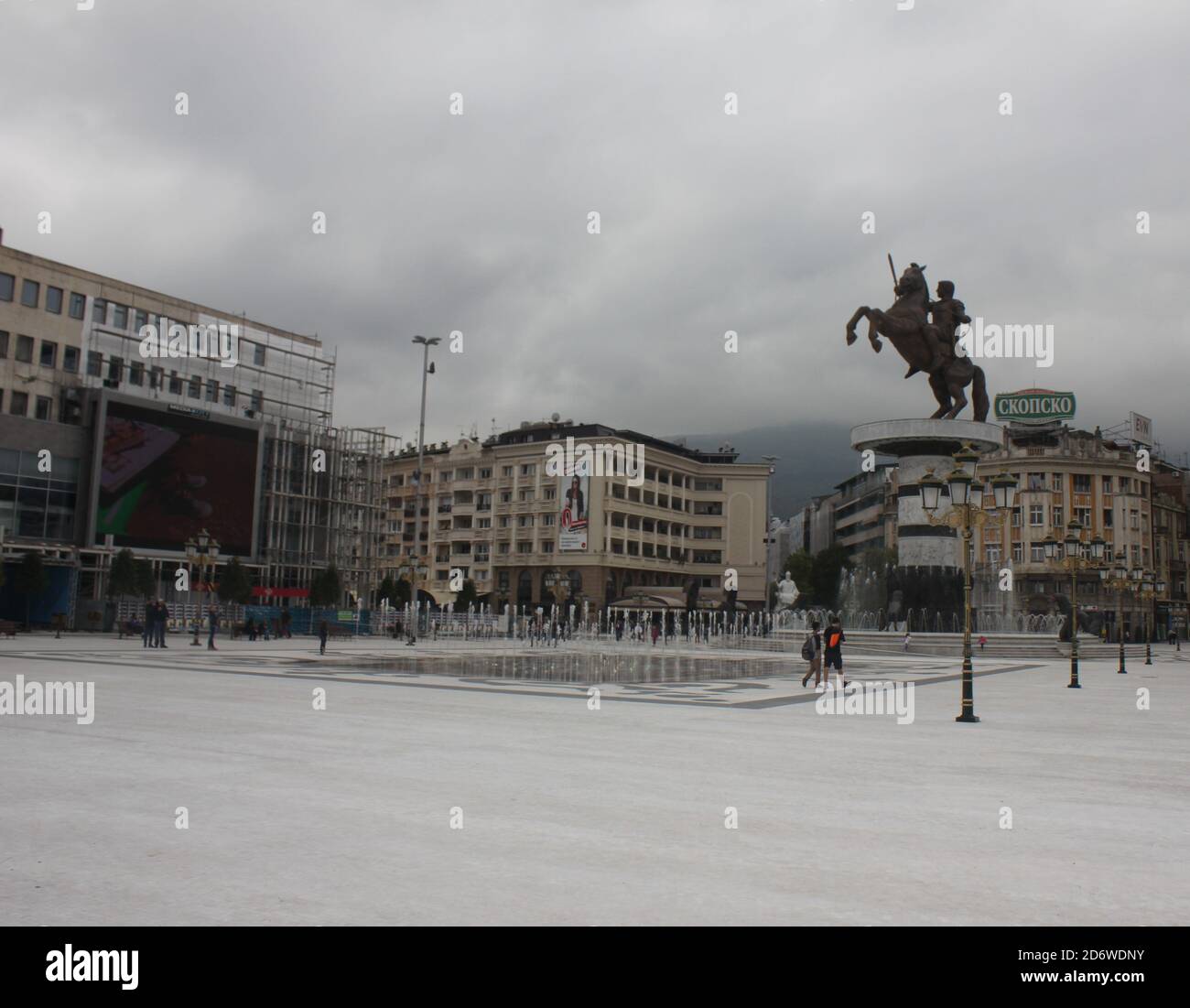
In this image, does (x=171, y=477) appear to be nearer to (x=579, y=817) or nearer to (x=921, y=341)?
(x=921, y=341)

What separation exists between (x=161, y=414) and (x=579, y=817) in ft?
188

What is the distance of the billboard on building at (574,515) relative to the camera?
297 ft

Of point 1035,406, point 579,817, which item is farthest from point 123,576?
point 1035,406

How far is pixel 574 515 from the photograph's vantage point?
90688 millimetres

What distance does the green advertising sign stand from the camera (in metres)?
92.8

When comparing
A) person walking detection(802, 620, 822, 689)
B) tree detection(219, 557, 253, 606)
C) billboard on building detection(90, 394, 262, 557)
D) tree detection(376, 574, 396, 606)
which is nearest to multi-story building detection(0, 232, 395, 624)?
billboard on building detection(90, 394, 262, 557)

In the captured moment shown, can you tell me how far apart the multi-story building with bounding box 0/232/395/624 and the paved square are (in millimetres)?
43795

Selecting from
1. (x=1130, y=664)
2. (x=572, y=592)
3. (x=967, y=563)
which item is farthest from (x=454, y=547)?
(x=967, y=563)

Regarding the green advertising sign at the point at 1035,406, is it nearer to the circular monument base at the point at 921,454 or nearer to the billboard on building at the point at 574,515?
the billboard on building at the point at 574,515

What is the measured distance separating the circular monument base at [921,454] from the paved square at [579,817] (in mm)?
22619

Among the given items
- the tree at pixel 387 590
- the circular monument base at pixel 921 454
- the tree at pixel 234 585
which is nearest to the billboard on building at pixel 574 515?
the tree at pixel 387 590

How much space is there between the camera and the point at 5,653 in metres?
28.6

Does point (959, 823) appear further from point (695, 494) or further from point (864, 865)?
point (695, 494)

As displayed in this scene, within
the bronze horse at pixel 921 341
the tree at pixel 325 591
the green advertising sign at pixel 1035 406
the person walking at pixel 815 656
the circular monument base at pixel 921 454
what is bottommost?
the person walking at pixel 815 656
